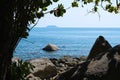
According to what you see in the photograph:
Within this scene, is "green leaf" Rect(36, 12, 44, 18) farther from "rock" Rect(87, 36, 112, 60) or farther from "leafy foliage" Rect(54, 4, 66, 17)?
"rock" Rect(87, 36, 112, 60)

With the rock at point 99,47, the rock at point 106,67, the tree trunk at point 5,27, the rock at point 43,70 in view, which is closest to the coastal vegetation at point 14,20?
the tree trunk at point 5,27

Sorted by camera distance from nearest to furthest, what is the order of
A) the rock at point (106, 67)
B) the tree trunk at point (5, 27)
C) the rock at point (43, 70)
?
the tree trunk at point (5, 27) → the rock at point (106, 67) → the rock at point (43, 70)

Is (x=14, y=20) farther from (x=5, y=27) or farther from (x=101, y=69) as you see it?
(x=101, y=69)

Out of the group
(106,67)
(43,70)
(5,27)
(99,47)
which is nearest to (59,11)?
(5,27)

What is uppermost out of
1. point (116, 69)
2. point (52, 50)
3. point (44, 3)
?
point (44, 3)

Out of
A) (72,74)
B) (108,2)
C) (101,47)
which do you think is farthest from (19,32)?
(101,47)

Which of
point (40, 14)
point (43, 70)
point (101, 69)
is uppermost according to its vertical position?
point (40, 14)

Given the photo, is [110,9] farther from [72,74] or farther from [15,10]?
[15,10]

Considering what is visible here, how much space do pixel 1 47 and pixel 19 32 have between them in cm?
51

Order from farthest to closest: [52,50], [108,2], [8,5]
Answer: [52,50], [108,2], [8,5]

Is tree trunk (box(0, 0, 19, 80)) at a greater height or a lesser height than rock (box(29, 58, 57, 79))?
greater

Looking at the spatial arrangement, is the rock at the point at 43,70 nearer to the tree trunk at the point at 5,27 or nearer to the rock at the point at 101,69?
the rock at the point at 101,69

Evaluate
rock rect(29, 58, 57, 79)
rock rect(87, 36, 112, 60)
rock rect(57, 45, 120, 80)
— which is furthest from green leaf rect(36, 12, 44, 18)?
rock rect(29, 58, 57, 79)

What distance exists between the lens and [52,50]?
196 feet
